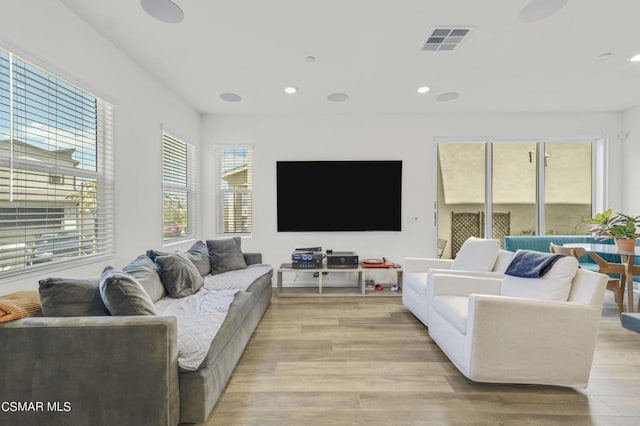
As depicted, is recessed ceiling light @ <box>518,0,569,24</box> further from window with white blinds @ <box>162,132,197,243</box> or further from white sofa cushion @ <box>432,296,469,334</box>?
window with white blinds @ <box>162,132,197,243</box>

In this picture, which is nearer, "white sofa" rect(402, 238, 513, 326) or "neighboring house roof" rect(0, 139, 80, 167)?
"neighboring house roof" rect(0, 139, 80, 167)

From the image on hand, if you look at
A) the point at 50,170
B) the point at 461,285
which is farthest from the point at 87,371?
the point at 461,285

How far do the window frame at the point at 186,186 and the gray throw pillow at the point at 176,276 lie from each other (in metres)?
1.02

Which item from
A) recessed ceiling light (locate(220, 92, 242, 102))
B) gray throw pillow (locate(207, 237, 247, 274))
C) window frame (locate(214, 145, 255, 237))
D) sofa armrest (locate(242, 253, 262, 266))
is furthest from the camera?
window frame (locate(214, 145, 255, 237))

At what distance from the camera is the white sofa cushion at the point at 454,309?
7.12 ft

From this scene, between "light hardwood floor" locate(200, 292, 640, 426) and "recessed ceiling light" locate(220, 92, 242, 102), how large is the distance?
293cm

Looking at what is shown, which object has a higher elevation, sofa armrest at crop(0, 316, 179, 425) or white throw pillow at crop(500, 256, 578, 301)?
white throw pillow at crop(500, 256, 578, 301)

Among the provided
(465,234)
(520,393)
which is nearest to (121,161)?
(520,393)

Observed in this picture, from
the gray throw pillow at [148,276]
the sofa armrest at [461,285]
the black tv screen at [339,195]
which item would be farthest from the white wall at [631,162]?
the gray throw pillow at [148,276]

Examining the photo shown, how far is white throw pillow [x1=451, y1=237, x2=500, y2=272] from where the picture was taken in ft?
9.82

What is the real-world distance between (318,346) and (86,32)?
323cm

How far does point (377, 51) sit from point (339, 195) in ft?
A: 7.19

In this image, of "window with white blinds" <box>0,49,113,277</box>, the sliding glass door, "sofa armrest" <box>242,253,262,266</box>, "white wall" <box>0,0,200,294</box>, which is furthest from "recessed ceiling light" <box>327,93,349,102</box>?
"window with white blinds" <box>0,49,113,277</box>

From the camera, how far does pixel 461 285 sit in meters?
2.72
